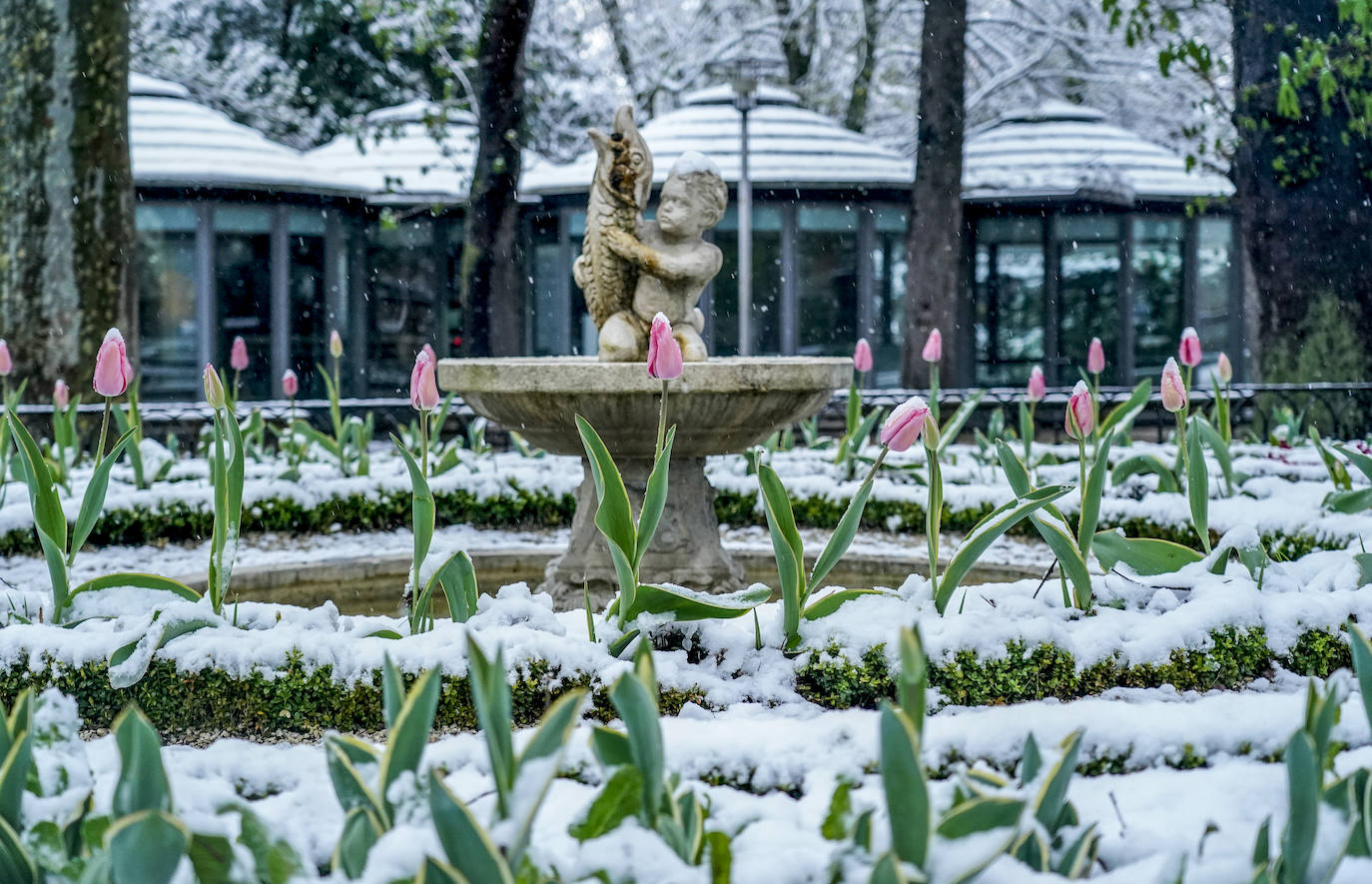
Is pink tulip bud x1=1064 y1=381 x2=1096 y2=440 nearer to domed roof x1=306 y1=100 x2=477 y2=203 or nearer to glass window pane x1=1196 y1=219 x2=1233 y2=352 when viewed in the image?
domed roof x1=306 y1=100 x2=477 y2=203

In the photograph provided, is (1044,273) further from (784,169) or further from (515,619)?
(515,619)

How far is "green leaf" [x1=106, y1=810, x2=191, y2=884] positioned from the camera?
4.75 feet

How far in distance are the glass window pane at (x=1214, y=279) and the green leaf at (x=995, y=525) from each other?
582 inches

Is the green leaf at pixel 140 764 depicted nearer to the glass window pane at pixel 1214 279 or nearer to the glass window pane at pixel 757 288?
the glass window pane at pixel 757 288

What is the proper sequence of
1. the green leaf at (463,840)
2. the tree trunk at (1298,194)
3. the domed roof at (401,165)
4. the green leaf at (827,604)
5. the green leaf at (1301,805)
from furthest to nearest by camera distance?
1. the domed roof at (401,165)
2. the tree trunk at (1298,194)
3. the green leaf at (827,604)
4. the green leaf at (1301,805)
5. the green leaf at (463,840)

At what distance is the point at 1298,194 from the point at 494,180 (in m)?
6.81

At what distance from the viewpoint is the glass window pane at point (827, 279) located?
50.2 feet

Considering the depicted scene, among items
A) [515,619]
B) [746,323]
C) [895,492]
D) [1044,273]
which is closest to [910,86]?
[1044,273]

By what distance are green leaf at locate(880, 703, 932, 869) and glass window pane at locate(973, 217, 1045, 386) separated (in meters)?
15.3

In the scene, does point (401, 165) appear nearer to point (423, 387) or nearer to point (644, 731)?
point (423, 387)

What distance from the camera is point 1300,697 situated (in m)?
2.44

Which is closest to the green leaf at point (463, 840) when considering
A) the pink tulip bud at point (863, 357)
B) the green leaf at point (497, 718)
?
the green leaf at point (497, 718)

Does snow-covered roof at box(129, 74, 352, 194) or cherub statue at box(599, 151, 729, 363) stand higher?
snow-covered roof at box(129, 74, 352, 194)

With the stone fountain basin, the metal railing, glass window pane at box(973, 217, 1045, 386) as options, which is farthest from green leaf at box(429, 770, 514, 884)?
glass window pane at box(973, 217, 1045, 386)
